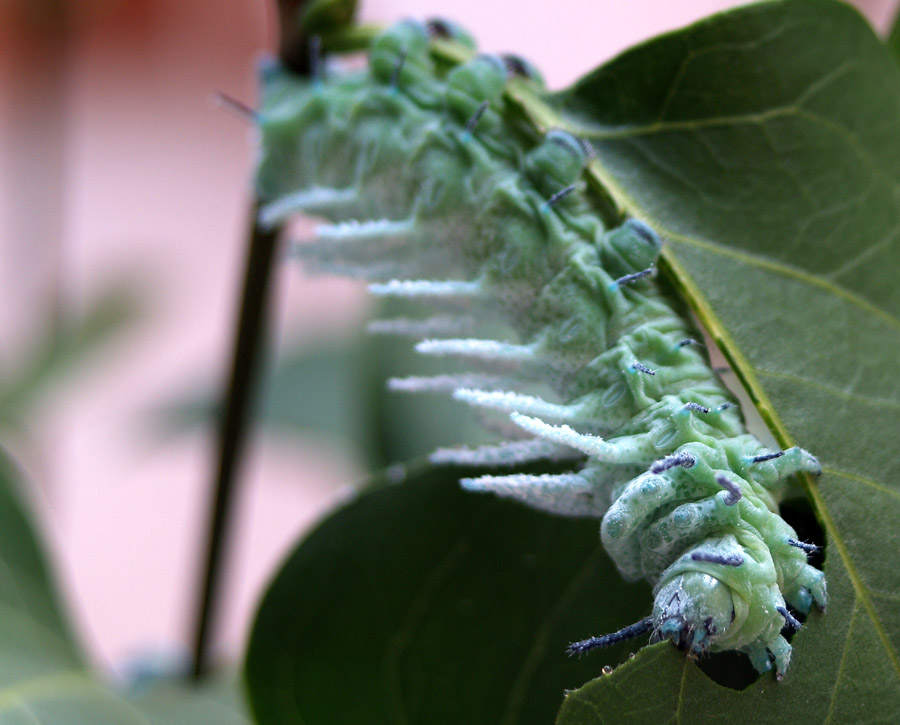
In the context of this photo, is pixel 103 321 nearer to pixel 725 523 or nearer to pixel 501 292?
pixel 501 292

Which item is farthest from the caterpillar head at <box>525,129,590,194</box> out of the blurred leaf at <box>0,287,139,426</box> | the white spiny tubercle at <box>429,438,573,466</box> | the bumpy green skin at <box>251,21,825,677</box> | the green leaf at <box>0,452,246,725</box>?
the blurred leaf at <box>0,287,139,426</box>

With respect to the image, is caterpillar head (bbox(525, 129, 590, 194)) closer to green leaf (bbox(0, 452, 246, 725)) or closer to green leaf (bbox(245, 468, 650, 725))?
green leaf (bbox(245, 468, 650, 725))

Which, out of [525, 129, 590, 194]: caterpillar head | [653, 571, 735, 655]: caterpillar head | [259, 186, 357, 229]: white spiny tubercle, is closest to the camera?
[653, 571, 735, 655]: caterpillar head

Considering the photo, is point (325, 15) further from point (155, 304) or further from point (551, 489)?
point (155, 304)

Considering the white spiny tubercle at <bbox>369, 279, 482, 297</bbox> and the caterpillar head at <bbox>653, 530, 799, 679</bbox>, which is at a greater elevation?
the white spiny tubercle at <bbox>369, 279, 482, 297</bbox>

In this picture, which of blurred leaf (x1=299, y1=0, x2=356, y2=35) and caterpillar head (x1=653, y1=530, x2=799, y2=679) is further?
blurred leaf (x1=299, y1=0, x2=356, y2=35)

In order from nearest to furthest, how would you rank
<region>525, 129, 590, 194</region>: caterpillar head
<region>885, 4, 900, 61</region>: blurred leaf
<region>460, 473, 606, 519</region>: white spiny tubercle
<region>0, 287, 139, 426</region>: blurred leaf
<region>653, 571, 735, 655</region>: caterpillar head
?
1. <region>653, 571, 735, 655</region>: caterpillar head
2. <region>460, 473, 606, 519</region>: white spiny tubercle
3. <region>525, 129, 590, 194</region>: caterpillar head
4. <region>885, 4, 900, 61</region>: blurred leaf
5. <region>0, 287, 139, 426</region>: blurred leaf

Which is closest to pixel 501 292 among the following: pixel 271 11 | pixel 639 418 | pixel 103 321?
pixel 639 418

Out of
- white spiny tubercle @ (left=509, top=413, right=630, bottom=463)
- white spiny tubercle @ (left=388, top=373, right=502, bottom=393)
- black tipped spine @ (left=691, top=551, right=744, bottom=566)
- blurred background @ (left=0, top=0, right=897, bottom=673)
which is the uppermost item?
white spiny tubercle @ (left=509, top=413, right=630, bottom=463)
